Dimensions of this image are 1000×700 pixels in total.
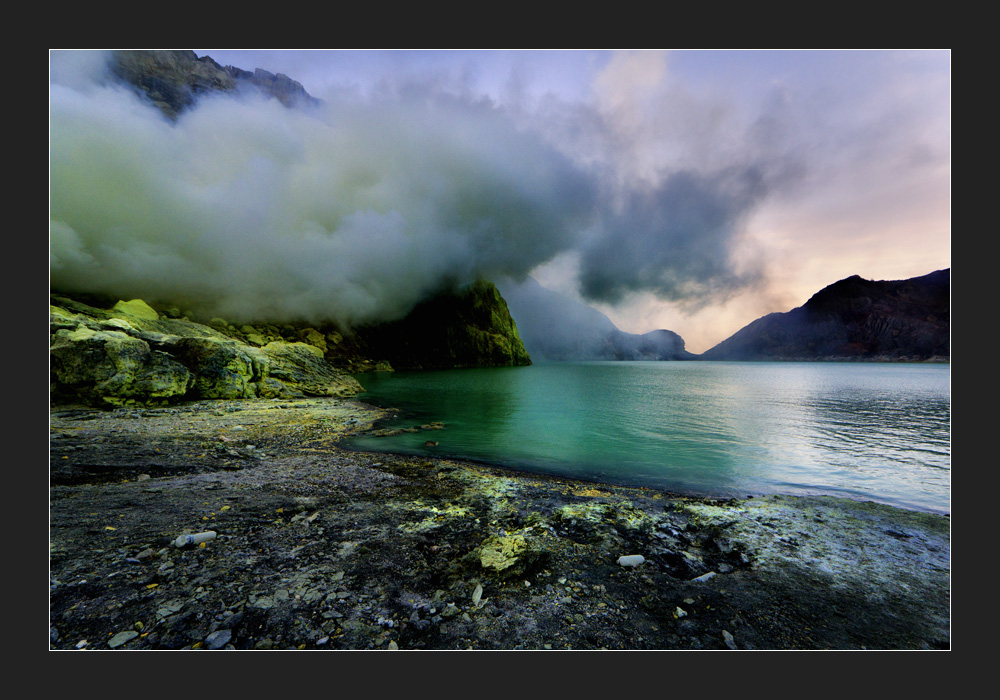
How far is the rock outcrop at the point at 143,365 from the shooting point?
11.8 m

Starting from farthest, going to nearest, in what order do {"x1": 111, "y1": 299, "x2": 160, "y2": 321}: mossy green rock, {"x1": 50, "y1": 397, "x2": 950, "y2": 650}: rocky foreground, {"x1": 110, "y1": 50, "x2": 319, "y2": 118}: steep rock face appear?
{"x1": 111, "y1": 299, "x2": 160, "y2": 321}: mossy green rock → {"x1": 110, "y1": 50, "x2": 319, "y2": 118}: steep rock face → {"x1": 50, "y1": 397, "x2": 950, "y2": 650}: rocky foreground

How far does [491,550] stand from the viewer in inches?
157

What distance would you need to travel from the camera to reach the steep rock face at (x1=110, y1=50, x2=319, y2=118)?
4.82 meters

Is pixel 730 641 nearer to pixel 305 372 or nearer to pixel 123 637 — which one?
pixel 123 637

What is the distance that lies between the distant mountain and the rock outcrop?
14515 millimetres

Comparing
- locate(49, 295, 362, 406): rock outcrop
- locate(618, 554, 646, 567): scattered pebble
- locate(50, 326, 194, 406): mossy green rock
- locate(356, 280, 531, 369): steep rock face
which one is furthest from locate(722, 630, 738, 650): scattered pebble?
locate(356, 280, 531, 369): steep rock face

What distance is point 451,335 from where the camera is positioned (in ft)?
321

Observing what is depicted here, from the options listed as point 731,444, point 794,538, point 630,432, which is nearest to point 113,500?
point 794,538

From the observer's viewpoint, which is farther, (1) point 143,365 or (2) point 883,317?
(2) point 883,317

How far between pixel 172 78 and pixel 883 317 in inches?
1106

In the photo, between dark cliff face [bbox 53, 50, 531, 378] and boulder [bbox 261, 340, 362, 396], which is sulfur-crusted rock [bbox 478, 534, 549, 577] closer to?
boulder [bbox 261, 340, 362, 396]

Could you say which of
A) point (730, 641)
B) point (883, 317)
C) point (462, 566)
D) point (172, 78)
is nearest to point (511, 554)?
point (462, 566)

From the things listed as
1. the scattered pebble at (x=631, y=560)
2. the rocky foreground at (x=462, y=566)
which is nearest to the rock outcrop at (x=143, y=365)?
the rocky foreground at (x=462, y=566)

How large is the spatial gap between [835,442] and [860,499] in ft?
25.5
